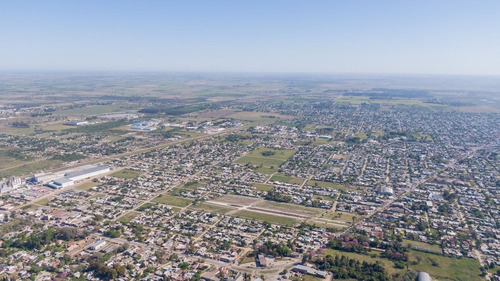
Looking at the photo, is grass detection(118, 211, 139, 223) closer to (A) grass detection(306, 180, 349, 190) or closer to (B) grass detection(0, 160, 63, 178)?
(A) grass detection(306, 180, 349, 190)

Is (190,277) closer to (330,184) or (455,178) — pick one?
(330,184)

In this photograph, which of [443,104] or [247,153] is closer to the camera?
[247,153]

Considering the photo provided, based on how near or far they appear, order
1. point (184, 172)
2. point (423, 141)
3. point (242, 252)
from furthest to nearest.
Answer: point (423, 141)
point (184, 172)
point (242, 252)

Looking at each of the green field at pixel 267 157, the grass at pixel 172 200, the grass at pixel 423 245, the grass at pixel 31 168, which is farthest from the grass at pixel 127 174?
the grass at pixel 423 245

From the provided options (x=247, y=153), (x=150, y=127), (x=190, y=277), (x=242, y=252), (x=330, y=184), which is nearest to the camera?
(x=190, y=277)

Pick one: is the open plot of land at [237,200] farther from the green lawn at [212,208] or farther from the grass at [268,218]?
the grass at [268,218]

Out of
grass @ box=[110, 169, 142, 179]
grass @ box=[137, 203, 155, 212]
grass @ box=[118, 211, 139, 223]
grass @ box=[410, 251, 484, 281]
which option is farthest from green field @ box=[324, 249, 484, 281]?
grass @ box=[110, 169, 142, 179]

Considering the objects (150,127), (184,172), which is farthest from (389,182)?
(150,127)
